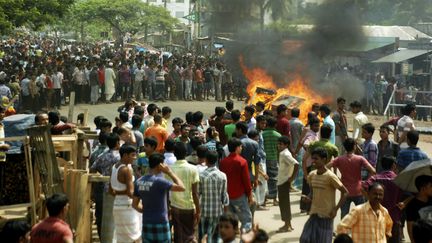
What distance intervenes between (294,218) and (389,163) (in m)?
3.28

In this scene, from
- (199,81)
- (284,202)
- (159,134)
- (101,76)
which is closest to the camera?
(284,202)

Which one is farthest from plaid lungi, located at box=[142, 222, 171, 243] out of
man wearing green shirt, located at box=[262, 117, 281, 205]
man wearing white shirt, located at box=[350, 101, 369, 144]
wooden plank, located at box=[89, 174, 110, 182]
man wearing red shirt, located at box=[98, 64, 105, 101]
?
man wearing red shirt, located at box=[98, 64, 105, 101]

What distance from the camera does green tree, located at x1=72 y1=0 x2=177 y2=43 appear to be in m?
60.0

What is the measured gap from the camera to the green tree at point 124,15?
197ft

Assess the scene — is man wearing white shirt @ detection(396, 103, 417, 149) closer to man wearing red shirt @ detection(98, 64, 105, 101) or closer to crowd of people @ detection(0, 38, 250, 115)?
crowd of people @ detection(0, 38, 250, 115)

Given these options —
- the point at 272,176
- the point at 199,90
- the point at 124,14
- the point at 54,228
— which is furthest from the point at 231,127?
the point at 124,14

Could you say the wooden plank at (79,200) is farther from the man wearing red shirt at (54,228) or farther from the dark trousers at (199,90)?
the dark trousers at (199,90)

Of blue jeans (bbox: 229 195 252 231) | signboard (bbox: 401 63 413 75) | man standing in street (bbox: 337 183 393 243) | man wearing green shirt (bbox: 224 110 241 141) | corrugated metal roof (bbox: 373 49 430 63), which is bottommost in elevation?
blue jeans (bbox: 229 195 252 231)

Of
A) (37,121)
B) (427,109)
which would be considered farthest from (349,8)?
(37,121)

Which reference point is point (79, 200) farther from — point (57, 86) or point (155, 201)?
point (57, 86)

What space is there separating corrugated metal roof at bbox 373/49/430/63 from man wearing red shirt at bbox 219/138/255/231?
22221 millimetres

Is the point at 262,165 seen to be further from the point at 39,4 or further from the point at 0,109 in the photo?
the point at 39,4

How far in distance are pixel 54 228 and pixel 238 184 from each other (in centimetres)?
330

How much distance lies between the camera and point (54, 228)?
6.87 meters
